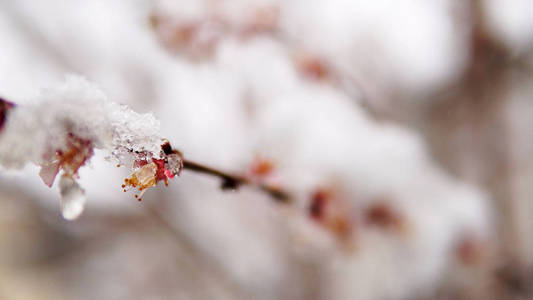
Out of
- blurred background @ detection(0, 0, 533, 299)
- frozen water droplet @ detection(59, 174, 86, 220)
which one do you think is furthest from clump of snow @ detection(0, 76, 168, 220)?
blurred background @ detection(0, 0, 533, 299)

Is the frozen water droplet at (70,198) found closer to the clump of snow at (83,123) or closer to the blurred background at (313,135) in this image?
the clump of snow at (83,123)

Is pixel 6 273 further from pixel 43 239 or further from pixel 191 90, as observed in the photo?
pixel 191 90

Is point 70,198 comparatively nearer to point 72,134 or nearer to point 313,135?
point 72,134

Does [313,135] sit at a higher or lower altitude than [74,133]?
higher

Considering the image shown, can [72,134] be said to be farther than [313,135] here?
No

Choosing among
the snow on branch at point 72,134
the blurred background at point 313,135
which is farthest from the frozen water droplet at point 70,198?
the blurred background at point 313,135

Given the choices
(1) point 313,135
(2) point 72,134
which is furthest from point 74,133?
(1) point 313,135

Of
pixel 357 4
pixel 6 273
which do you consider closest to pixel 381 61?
pixel 357 4
